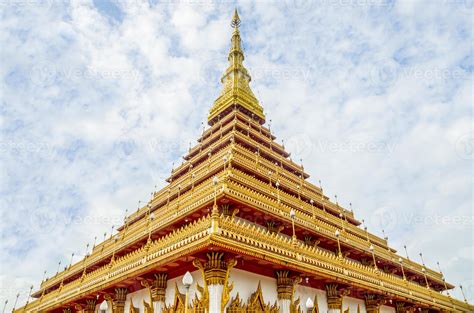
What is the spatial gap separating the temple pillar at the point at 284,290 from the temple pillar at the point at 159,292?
17.0ft

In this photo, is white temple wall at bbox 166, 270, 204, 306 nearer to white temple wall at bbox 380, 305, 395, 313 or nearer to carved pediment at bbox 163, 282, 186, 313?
carved pediment at bbox 163, 282, 186, 313

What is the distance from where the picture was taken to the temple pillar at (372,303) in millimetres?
19453

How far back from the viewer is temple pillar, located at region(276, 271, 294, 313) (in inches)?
559

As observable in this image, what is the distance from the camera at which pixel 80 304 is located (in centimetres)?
2023

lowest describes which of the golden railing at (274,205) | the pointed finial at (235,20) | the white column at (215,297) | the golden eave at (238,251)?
the white column at (215,297)

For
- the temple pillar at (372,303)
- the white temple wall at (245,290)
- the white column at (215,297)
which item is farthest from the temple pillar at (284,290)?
the temple pillar at (372,303)

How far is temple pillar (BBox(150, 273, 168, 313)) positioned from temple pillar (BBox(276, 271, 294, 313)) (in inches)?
204

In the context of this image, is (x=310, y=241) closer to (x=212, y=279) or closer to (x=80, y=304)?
(x=212, y=279)

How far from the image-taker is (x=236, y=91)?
3597 cm

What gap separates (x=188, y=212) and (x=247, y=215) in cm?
329

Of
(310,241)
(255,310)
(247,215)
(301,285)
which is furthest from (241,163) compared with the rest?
(255,310)

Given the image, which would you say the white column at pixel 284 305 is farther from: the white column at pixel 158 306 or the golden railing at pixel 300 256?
the white column at pixel 158 306

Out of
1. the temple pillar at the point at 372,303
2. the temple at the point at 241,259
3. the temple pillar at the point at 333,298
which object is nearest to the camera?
the temple at the point at 241,259

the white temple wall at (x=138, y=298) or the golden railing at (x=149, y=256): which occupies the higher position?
the golden railing at (x=149, y=256)
